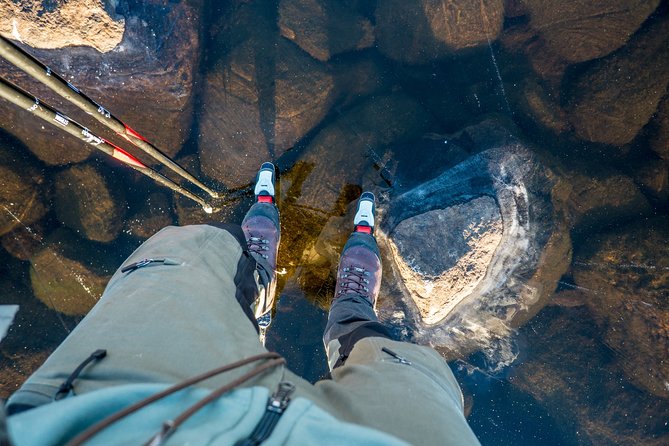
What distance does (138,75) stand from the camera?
3.43m

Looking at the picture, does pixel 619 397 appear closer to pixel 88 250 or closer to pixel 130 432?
pixel 130 432

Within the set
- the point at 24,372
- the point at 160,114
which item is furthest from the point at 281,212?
the point at 24,372

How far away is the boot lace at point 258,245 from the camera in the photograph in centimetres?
310

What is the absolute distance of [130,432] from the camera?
86cm

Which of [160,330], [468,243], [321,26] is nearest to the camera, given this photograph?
[160,330]

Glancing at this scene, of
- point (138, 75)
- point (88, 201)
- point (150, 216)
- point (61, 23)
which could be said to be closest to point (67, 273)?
point (88, 201)

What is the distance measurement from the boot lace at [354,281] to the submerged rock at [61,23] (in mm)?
2826

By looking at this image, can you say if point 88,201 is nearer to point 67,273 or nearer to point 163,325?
point 67,273

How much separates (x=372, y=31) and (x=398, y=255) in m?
2.44

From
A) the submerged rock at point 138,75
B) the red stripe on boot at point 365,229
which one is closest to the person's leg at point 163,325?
the red stripe on boot at point 365,229

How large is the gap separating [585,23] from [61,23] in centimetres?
467

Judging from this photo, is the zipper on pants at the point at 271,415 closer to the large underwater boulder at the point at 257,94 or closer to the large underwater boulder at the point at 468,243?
the large underwater boulder at the point at 468,243

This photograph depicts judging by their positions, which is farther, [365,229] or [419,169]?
[419,169]

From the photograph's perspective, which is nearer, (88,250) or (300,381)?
(300,381)
